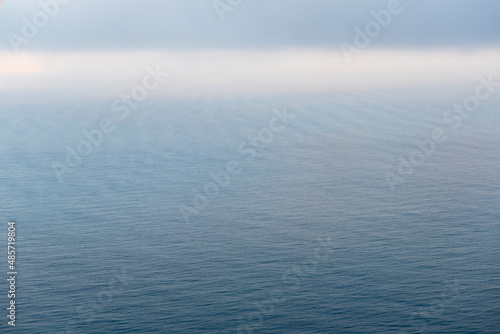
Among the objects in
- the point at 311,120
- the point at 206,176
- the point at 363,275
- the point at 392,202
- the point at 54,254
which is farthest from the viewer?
the point at 311,120

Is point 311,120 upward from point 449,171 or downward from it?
upward

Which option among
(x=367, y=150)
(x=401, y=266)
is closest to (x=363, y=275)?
(x=401, y=266)

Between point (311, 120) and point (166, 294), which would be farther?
point (311, 120)

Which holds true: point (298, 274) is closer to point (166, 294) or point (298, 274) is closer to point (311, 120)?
point (166, 294)

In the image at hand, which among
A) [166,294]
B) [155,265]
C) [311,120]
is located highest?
[311,120]

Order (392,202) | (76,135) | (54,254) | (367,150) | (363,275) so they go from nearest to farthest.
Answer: (363,275) < (54,254) < (392,202) < (367,150) < (76,135)

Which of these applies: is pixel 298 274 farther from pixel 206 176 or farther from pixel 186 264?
pixel 206 176
